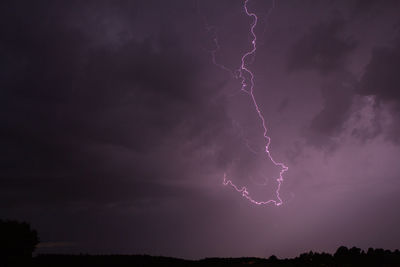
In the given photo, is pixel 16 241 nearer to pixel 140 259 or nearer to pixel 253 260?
pixel 140 259

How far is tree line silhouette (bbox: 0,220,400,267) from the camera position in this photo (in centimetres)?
2409

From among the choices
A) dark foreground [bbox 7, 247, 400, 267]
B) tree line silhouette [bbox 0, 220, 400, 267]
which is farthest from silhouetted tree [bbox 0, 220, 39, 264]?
dark foreground [bbox 7, 247, 400, 267]

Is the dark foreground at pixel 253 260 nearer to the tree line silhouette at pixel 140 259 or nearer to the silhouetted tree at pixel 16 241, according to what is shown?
the tree line silhouette at pixel 140 259

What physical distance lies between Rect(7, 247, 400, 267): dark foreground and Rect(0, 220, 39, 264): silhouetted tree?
0.69m

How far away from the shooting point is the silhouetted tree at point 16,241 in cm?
2445

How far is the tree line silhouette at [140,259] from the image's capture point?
24094 millimetres

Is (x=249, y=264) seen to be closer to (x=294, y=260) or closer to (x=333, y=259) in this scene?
(x=294, y=260)

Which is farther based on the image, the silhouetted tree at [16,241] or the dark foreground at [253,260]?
the silhouetted tree at [16,241]

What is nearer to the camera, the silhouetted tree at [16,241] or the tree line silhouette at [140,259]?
the tree line silhouette at [140,259]

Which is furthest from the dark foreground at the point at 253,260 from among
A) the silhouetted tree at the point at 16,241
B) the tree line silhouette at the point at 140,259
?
the silhouetted tree at the point at 16,241

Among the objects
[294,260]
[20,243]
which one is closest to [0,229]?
[20,243]

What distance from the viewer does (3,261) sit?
78.9ft

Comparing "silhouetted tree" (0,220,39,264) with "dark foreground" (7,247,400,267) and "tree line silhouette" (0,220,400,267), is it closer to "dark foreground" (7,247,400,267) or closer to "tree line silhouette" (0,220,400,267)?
"tree line silhouette" (0,220,400,267)

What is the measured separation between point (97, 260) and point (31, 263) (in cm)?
383
